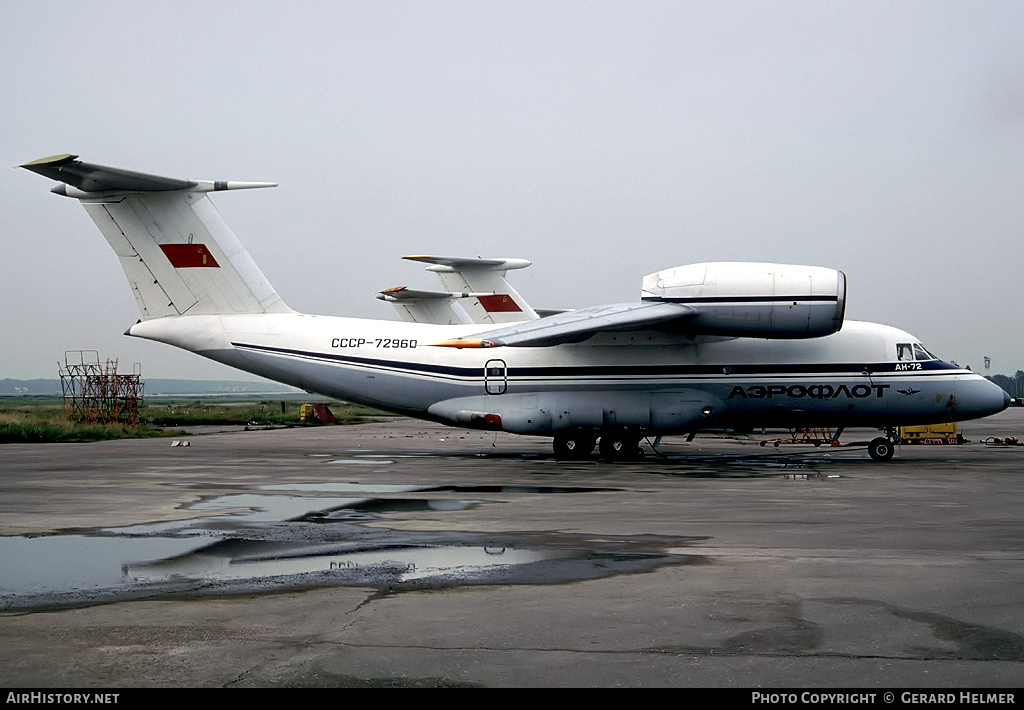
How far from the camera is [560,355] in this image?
2294 centimetres

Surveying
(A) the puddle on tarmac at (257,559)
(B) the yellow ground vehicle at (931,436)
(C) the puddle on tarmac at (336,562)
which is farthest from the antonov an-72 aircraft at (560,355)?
(C) the puddle on tarmac at (336,562)

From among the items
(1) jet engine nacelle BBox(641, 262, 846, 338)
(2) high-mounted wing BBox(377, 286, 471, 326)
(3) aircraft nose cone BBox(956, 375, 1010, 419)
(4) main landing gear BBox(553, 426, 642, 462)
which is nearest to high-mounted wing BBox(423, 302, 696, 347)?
(1) jet engine nacelle BBox(641, 262, 846, 338)

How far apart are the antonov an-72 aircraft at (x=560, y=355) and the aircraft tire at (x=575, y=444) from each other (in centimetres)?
4

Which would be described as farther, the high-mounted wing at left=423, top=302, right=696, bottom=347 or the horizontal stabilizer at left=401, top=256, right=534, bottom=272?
the horizontal stabilizer at left=401, top=256, right=534, bottom=272

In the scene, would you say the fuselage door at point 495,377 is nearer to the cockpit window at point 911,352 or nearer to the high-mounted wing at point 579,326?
the high-mounted wing at point 579,326

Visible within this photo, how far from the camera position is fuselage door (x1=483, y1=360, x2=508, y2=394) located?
23078 mm

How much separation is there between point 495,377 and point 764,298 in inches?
266

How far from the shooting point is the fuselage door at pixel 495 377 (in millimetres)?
23078

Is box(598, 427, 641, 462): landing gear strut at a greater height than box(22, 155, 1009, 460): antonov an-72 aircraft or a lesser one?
lesser

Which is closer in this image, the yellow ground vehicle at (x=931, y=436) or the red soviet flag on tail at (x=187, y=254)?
the red soviet flag on tail at (x=187, y=254)

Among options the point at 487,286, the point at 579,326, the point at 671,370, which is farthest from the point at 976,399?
the point at 487,286

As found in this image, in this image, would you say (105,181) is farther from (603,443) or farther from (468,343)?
(603,443)

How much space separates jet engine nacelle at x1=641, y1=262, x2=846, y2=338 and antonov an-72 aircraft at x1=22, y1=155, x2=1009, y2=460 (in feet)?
0.16

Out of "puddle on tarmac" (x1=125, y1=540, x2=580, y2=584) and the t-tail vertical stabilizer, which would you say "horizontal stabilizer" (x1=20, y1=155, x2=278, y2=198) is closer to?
the t-tail vertical stabilizer
